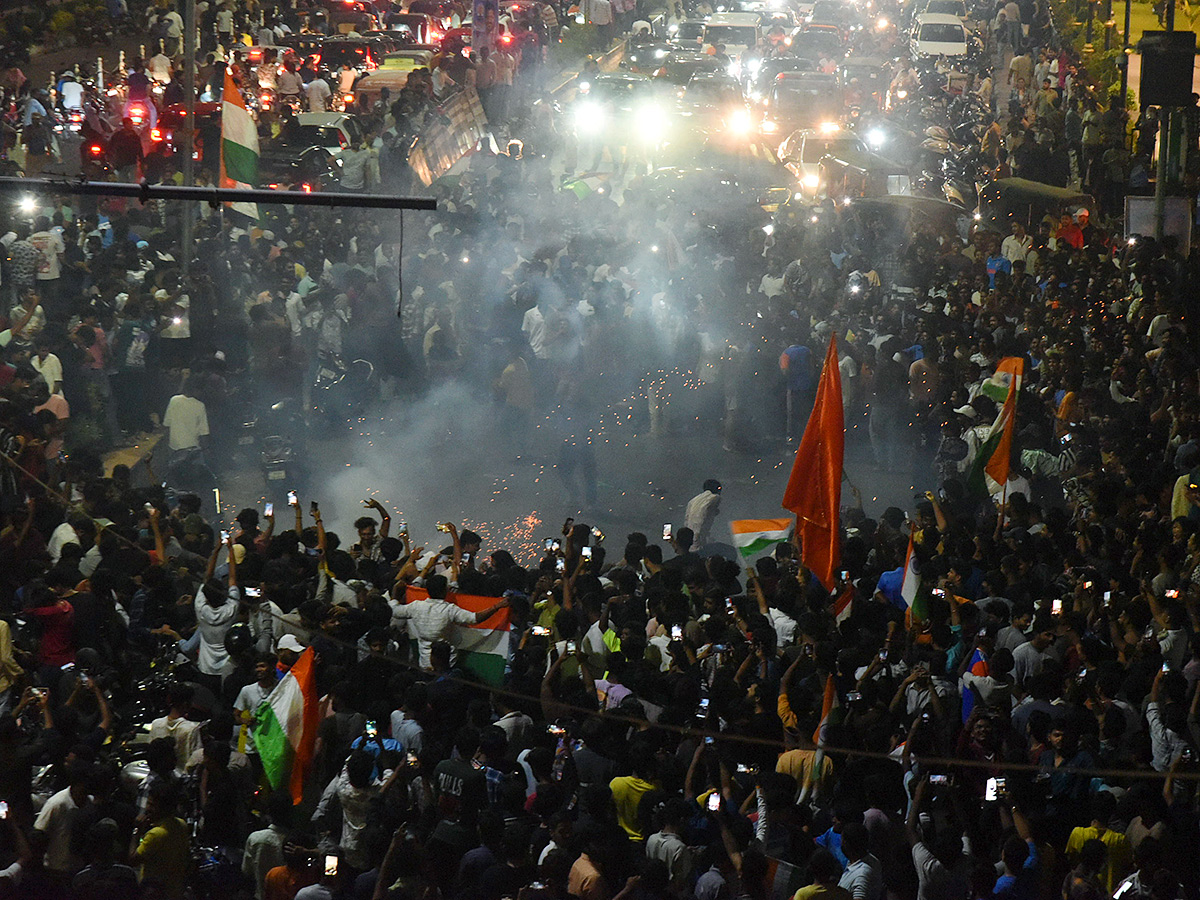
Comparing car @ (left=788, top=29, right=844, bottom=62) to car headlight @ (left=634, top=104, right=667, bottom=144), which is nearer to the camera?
car headlight @ (left=634, top=104, right=667, bottom=144)

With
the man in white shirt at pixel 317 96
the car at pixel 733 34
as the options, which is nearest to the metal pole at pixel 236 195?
the man in white shirt at pixel 317 96

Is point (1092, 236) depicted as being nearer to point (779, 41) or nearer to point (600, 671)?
point (600, 671)

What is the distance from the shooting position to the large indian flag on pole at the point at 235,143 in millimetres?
16281

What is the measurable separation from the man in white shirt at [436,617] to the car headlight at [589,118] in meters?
20.4

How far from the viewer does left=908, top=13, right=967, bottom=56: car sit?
38.9m

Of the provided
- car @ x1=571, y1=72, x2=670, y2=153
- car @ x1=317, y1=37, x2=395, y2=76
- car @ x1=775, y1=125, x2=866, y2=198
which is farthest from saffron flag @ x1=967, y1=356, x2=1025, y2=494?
car @ x1=317, y1=37, x2=395, y2=76

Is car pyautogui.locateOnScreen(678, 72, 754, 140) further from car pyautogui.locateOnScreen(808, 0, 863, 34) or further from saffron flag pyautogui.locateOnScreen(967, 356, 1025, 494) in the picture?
car pyautogui.locateOnScreen(808, 0, 863, 34)

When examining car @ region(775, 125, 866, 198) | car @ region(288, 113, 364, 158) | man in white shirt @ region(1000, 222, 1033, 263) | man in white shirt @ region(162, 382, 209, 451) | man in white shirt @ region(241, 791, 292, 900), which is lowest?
man in white shirt @ region(241, 791, 292, 900)

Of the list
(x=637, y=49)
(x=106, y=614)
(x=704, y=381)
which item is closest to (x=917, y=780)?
(x=106, y=614)

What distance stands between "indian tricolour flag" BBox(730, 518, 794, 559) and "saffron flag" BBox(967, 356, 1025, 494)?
1.70 meters

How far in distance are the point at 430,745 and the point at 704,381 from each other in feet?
28.5

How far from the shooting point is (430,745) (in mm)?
8023

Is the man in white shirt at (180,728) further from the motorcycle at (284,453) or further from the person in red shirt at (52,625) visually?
the motorcycle at (284,453)

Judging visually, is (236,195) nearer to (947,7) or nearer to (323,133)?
(323,133)
